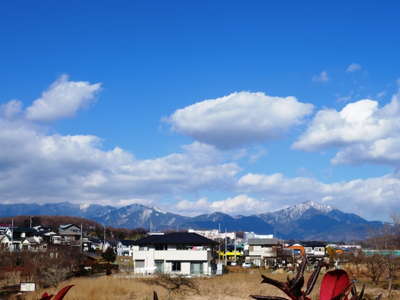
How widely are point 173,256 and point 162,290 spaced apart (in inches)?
409

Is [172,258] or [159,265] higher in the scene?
[172,258]

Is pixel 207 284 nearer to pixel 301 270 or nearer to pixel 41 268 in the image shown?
pixel 41 268

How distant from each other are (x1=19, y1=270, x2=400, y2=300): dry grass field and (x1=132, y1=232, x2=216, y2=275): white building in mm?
5503

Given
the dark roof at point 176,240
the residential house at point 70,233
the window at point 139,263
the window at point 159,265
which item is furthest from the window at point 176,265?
the residential house at point 70,233

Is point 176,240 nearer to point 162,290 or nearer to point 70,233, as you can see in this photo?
point 162,290

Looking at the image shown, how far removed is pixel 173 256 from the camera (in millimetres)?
38656

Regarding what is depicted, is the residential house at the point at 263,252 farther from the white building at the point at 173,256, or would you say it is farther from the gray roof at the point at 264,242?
the white building at the point at 173,256

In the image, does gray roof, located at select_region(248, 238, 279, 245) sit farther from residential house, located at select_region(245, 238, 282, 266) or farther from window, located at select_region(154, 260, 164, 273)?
window, located at select_region(154, 260, 164, 273)

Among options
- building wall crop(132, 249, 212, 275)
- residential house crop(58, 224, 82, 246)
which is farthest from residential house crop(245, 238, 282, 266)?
residential house crop(58, 224, 82, 246)

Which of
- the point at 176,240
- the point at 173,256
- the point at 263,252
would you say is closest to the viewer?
the point at 173,256

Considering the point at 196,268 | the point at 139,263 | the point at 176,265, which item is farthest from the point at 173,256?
the point at 139,263

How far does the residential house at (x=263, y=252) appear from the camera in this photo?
5744cm

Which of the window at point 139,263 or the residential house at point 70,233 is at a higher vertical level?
the residential house at point 70,233

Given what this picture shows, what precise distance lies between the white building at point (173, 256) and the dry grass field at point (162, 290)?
5.50m
